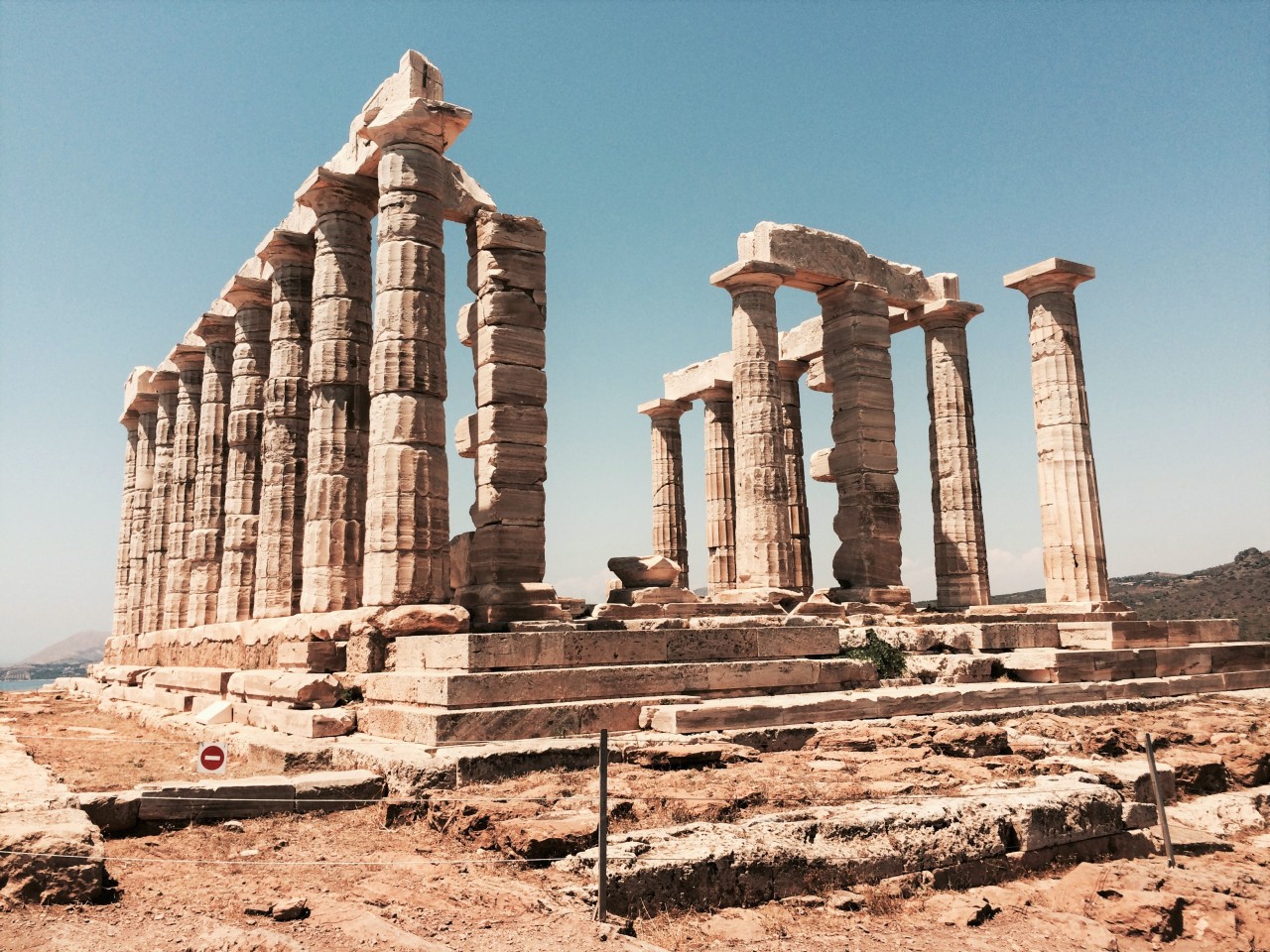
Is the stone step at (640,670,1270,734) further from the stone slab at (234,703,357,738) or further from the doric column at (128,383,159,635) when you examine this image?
the doric column at (128,383,159,635)

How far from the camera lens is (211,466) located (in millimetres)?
22891

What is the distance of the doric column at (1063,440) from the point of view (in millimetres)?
20297

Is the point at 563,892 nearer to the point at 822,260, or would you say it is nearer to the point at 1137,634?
the point at 1137,634

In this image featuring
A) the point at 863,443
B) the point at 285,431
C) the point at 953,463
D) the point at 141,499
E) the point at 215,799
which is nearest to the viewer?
the point at 215,799

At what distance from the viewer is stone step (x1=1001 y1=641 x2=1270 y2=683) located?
46.1 feet

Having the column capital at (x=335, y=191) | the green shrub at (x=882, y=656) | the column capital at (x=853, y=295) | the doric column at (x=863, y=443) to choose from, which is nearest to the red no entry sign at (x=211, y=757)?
the green shrub at (x=882, y=656)

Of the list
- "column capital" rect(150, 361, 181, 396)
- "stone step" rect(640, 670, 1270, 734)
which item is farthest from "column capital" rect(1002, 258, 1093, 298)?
"column capital" rect(150, 361, 181, 396)

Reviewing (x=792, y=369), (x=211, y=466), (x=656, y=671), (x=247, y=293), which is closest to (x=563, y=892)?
(x=656, y=671)

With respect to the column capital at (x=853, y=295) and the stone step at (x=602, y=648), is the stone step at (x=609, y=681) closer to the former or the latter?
the stone step at (x=602, y=648)

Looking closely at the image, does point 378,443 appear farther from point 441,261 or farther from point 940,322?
point 940,322

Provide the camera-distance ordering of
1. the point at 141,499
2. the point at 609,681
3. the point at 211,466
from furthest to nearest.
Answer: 1. the point at 141,499
2. the point at 211,466
3. the point at 609,681

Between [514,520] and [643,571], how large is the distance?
2295 mm

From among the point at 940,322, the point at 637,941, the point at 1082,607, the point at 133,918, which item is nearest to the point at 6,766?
the point at 133,918

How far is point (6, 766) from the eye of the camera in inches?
364
